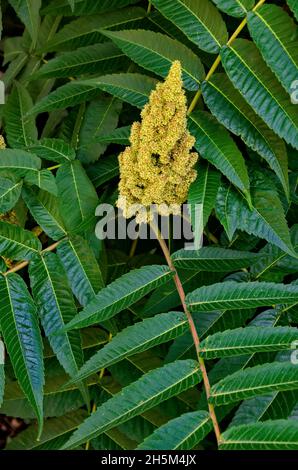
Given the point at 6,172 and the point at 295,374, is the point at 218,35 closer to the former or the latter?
the point at 6,172

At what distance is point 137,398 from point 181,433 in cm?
16

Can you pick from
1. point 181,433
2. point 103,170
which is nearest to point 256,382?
point 181,433

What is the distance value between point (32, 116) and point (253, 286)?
50.8 inches

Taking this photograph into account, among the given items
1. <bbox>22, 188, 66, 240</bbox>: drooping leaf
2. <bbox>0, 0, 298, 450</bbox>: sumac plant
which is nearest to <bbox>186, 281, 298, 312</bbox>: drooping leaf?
<bbox>0, 0, 298, 450</bbox>: sumac plant

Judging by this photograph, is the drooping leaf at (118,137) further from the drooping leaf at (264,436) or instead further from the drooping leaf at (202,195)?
the drooping leaf at (264,436)

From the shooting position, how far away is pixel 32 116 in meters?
3.00

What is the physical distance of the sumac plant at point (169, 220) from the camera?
218 centimetres

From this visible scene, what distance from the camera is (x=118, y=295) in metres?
2.35

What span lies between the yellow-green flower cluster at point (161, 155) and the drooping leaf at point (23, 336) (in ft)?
1.55

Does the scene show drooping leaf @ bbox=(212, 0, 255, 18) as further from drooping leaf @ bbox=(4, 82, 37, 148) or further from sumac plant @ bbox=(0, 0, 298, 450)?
drooping leaf @ bbox=(4, 82, 37, 148)

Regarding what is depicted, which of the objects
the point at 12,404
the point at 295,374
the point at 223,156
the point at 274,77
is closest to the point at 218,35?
the point at 274,77

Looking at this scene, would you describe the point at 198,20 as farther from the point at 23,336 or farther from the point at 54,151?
the point at 23,336

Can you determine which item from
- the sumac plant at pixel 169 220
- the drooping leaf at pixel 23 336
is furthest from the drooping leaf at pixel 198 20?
the drooping leaf at pixel 23 336

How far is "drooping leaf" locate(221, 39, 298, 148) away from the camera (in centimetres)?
231
